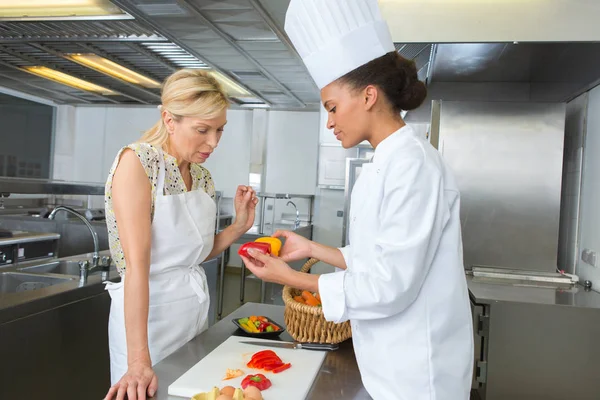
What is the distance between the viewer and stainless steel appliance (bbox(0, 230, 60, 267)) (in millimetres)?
3713

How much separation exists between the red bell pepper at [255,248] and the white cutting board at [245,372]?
0.96ft

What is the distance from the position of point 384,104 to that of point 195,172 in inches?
32.5

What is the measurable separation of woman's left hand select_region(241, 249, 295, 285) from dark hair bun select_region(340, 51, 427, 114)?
0.43 meters

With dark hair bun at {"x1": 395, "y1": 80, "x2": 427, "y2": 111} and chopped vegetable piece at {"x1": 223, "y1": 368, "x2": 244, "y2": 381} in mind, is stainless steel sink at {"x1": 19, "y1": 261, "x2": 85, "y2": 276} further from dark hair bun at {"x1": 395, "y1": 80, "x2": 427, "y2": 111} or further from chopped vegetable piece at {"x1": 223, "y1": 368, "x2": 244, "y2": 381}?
dark hair bun at {"x1": 395, "y1": 80, "x2": 427, "y2": 111}

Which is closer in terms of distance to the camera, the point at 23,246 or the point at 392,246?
the point at 392,246

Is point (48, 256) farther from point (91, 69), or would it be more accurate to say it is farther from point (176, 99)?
point (176, 99)

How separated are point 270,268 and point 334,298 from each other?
0.18 m

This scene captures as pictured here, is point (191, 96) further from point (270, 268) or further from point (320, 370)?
point (320, 370)

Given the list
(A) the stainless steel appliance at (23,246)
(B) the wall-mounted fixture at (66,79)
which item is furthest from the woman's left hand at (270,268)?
(B) the wall-mounted fixture at (66,79)

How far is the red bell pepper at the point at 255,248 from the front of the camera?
46.8 inches

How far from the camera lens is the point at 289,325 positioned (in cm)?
149

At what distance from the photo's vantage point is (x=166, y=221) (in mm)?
1471

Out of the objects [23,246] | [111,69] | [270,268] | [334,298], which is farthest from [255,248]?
[111,69]

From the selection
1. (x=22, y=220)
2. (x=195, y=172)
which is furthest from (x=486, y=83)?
(x=22, y=220)
